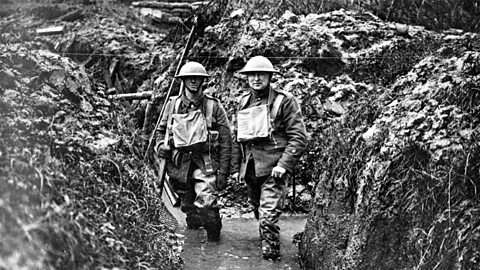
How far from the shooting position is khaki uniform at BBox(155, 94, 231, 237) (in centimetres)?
768

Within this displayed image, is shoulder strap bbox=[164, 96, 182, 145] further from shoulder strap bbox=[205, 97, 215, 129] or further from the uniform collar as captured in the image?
shoulder strap bbox=[205, 97, 215, 129]

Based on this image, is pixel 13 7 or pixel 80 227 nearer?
pixel 80 227

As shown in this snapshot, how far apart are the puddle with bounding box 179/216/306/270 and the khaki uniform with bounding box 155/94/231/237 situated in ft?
0.95

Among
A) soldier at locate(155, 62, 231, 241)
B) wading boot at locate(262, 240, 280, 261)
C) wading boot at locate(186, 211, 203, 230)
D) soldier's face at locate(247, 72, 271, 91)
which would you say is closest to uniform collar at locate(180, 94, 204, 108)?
soldier at locate(155, 62, 231, 241)

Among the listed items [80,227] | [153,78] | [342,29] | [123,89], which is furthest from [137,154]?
[123,89]

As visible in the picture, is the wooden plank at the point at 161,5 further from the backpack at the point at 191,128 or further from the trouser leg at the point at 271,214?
the trouser leg at the point at 271,214

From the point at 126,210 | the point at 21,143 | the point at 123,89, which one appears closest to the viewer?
the point at 21,143

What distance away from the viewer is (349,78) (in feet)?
35.8

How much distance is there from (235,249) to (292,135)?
1.71 meters

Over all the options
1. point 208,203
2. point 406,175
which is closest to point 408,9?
point 208,203

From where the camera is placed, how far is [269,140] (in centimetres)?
745

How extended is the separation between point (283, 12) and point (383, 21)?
2269 mm

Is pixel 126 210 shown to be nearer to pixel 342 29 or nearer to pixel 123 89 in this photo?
pixel 342 29

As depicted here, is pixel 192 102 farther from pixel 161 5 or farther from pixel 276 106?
pixel 161 5
